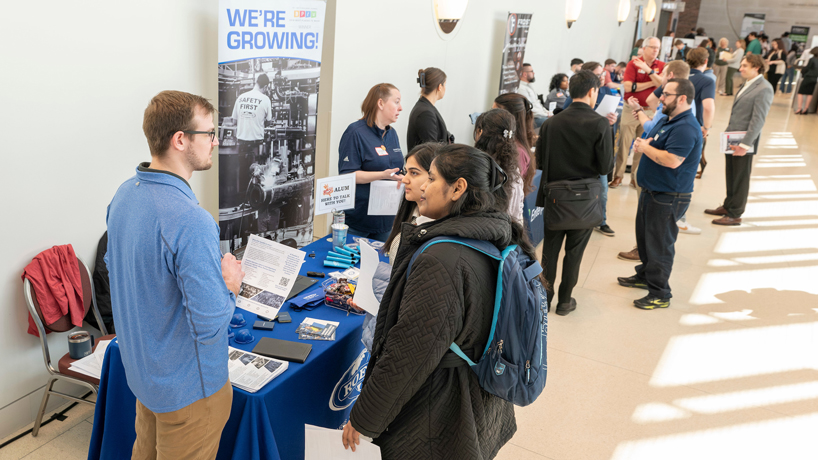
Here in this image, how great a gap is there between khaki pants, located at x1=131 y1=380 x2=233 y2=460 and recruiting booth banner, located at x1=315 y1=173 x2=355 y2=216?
4.66 feet

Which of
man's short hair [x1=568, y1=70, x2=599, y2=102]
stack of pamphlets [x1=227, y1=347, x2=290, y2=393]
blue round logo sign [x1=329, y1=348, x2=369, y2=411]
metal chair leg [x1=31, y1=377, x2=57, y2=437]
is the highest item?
man's short hair [x1=568, y1=70, x2=599, y2=102]

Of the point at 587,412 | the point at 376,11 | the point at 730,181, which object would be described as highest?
the point at 376,11

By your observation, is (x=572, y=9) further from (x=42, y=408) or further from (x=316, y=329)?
(x=42, y=408)

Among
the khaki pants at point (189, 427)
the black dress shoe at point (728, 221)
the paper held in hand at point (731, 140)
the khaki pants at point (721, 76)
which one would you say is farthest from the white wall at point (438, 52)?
the khaki pants at point (721, 76)

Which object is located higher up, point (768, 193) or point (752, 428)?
point (768, 193)

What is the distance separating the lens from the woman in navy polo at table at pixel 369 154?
3488 millimetres

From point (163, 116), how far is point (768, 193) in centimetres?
913

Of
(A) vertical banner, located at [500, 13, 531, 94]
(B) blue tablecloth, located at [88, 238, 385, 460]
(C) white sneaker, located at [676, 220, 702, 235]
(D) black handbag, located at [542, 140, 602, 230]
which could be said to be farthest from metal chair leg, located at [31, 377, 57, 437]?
(C) white sneaker, located at [676, 220, 702, 235]

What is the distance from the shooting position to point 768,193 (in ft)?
27.3

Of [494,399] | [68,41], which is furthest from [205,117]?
[68,41]

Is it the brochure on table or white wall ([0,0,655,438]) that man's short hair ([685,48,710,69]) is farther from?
the brochure on table

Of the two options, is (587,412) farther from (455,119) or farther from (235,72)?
(455,119)

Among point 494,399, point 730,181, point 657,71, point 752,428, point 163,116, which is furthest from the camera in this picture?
point 657,71

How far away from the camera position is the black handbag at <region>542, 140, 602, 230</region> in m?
3.80
